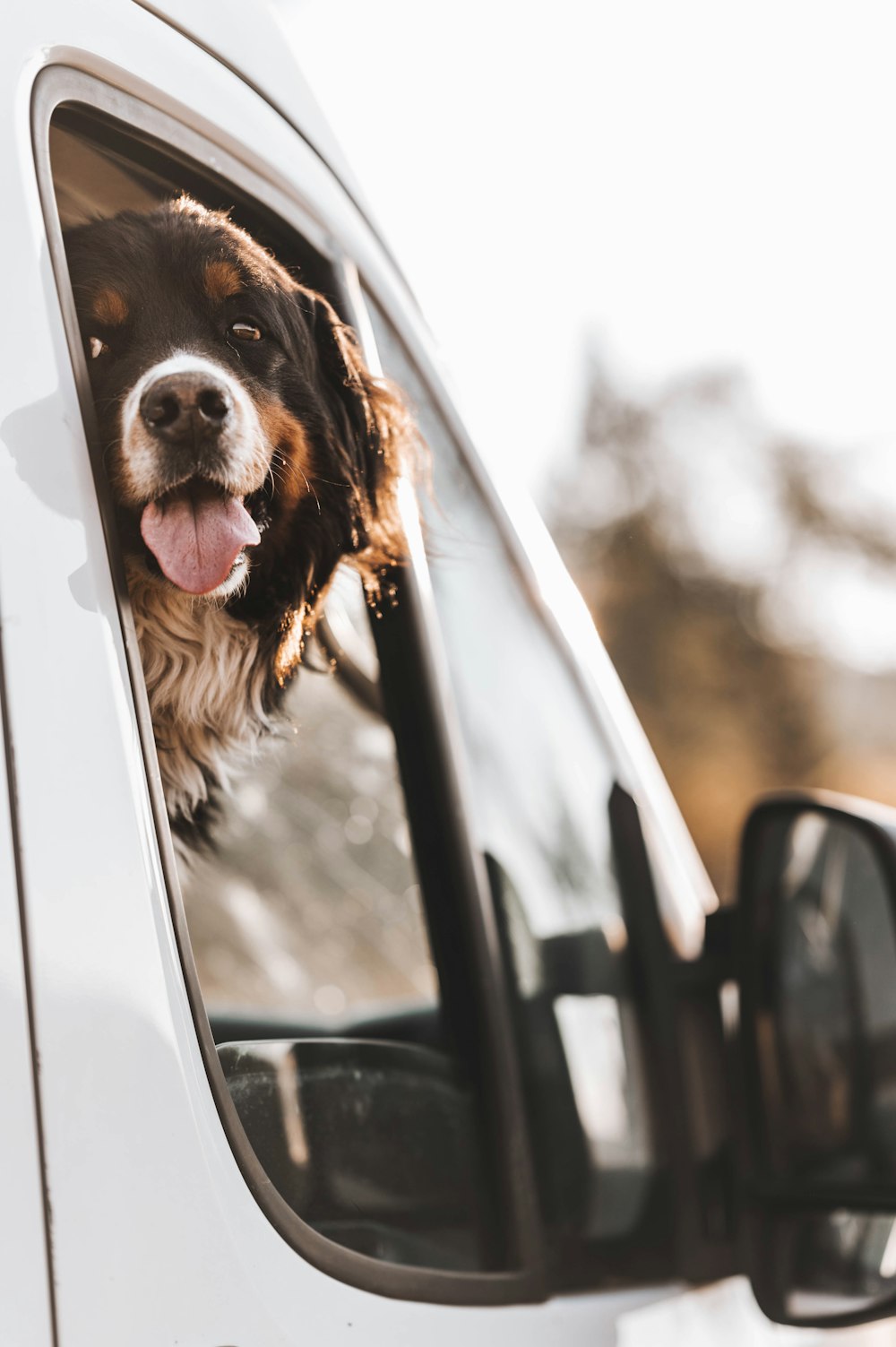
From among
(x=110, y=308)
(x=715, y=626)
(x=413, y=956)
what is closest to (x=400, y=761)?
(x=110, y=308)

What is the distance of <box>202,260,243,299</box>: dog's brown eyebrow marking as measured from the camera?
98 centimetres

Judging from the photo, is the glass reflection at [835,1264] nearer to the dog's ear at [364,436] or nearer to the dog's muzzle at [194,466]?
the dog's ear at [364,436]

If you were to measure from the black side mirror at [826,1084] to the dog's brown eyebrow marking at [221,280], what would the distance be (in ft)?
3.87

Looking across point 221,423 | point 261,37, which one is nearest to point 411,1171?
point 221,423

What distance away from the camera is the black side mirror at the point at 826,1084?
157 cm

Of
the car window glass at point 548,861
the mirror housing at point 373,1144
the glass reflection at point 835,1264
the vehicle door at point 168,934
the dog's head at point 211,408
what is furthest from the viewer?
the glass reflection at point 835,1264

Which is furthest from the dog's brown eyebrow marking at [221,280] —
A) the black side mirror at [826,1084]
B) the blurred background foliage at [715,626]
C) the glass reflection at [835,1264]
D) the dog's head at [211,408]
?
the blurred background foliage at [715,626]

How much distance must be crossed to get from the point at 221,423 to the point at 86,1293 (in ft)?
2.18

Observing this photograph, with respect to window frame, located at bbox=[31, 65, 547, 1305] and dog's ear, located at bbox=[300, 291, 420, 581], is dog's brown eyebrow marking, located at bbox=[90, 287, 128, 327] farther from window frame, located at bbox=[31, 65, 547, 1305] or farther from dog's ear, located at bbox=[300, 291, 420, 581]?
dog's ear, located at bbox=[300, 291, 420, 581]

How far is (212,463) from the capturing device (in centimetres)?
96

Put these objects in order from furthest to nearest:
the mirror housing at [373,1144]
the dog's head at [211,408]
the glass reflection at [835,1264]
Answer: the glass reflection at [835,1264] < the mirror housing at [373,1144] < the dog's head at [211,408]

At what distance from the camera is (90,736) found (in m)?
0.90

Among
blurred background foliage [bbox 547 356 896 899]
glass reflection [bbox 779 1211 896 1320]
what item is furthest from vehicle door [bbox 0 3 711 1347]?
blurred background foliage [bbox 547 356 896 899]

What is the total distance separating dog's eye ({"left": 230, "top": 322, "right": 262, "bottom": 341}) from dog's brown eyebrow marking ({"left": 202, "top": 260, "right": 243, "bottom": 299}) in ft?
0.09
